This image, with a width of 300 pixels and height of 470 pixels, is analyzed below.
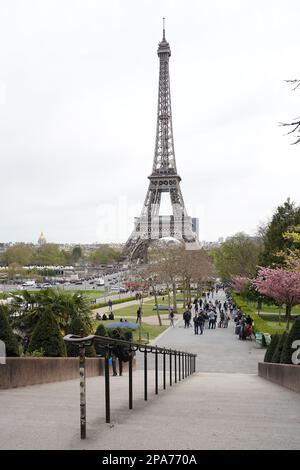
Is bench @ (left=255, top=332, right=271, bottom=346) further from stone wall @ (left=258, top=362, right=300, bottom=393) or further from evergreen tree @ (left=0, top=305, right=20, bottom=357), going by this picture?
evergreen tree @ (left=0, top=305, right=20, bottom=357)

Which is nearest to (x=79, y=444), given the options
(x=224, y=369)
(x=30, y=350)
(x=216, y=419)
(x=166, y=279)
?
(x=216, y=419)

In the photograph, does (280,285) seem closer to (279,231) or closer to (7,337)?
(279,231)

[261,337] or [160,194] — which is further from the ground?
[160,194]

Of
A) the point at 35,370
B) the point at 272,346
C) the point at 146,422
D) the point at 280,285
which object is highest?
the point at 280,285

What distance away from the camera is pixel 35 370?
9.93 metres

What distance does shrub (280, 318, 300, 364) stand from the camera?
41.6 feet

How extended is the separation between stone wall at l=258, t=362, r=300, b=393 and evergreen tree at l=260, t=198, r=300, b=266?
24.9m

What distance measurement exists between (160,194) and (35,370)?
339ft

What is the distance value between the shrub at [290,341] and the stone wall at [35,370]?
218 inches

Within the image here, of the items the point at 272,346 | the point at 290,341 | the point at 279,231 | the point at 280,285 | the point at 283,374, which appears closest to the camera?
the point at 283,374

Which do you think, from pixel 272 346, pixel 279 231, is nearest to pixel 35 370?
pixel 272 346

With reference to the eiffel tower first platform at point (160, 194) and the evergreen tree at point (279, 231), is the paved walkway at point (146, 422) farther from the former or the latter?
the eiffel tower first platform at point (160, 194)

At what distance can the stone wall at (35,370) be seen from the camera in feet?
28.9

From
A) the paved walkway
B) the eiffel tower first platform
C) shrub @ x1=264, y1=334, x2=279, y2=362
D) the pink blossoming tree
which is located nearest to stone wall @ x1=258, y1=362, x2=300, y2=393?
shrub @ x1=264, y1=334, x2=279, y2=362
